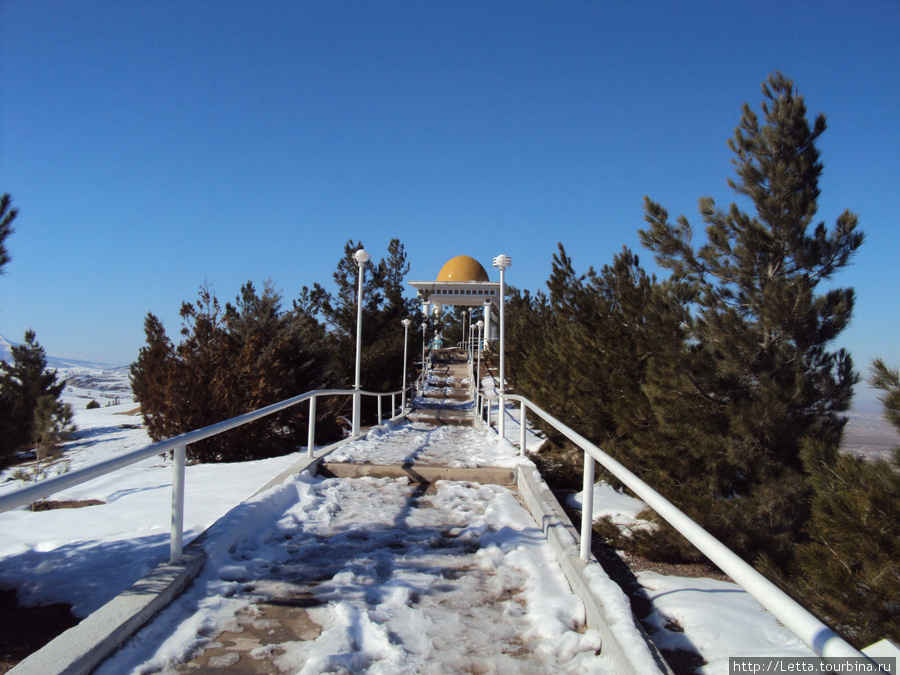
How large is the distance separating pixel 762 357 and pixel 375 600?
426cm

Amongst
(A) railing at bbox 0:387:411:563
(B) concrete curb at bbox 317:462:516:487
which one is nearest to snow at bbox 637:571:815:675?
(B) concrete curb at bbox 317:462:516:487

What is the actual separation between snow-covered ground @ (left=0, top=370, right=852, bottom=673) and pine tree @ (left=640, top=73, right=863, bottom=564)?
→ 45.7 inches

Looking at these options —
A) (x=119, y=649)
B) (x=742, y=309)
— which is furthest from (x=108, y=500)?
(x=742, y=309)

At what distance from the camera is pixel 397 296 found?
26.3 meters

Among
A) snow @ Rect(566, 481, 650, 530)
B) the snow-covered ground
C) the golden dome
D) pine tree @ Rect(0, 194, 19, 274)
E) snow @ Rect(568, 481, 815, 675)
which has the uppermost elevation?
the golden dome

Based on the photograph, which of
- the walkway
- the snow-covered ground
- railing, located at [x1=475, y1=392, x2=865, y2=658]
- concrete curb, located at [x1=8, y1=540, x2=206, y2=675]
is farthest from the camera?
the snow-covered ground

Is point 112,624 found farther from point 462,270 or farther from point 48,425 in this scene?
point 462,270

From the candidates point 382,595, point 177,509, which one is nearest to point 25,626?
point 177,509

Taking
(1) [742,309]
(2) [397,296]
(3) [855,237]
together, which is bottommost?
(1) [742,309]

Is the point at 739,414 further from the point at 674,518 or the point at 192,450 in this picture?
the point at 192,450

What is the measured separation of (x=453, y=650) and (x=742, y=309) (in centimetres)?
456

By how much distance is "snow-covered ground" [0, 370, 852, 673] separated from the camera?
2.54 m

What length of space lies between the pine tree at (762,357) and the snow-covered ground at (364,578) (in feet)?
3.81

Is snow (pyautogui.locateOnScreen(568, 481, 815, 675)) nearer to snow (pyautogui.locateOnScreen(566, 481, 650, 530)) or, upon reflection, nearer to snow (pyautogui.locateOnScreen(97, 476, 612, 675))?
snow (pyautogui.locateOnScreen(97, 476, 612, 675))
